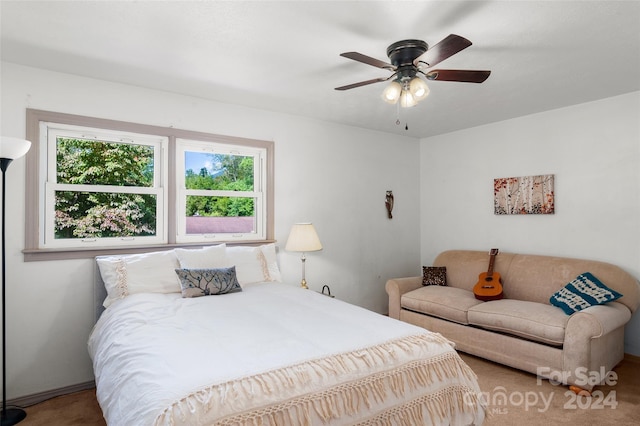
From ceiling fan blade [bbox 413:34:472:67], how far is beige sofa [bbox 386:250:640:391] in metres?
2.28

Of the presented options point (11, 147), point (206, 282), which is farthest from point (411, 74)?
point (11, 147)

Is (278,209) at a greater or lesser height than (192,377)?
greater

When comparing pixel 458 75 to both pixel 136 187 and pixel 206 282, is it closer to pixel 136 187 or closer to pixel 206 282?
pixel 206 282

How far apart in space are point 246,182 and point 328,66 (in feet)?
5.48

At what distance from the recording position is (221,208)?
3797 millimetres

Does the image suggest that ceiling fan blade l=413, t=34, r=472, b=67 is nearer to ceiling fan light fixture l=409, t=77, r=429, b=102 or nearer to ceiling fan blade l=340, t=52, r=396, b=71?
ceiling fan light fixture l=409, t=77, r=429, b=102

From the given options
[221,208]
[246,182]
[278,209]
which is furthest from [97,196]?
[278,209]

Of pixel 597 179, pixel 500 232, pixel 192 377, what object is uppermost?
pixel 597 179

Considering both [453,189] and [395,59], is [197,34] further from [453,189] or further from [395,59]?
[453,189]

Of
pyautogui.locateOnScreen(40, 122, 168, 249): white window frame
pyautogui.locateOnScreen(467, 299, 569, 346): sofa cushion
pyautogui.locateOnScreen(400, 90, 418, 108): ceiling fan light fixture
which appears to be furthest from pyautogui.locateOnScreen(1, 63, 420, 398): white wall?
pyautogui.locateOnScreen(400, 90, 418, 108): ceiling fan light fixture

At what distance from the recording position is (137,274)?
9.40ft

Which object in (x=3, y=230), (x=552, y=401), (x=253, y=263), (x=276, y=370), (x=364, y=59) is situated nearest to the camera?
(x=276, y=370)

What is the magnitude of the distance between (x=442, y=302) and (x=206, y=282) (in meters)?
2.38

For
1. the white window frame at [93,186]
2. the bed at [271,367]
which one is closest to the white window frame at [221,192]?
the white window frame at [93,186]
